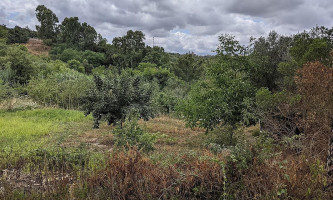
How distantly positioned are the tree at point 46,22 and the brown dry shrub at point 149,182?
4667 centimetres

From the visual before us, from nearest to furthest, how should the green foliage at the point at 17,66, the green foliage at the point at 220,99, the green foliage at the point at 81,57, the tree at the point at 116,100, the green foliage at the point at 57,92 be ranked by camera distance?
the tree at the point at 116,100, the green foliage at the point at 220,99, the green foliage at the point at 57,92, the green foliage at the point at 17,66, the green foliage at the point at 81,57

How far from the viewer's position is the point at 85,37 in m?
40.6

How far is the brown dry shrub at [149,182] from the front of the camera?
2.84 metres

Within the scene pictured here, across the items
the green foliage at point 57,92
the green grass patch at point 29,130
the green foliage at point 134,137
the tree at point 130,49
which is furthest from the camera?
the tree at point 130,49

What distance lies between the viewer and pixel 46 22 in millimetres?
42844

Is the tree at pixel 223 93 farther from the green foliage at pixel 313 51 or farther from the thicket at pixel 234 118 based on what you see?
Answer: the green foliage at pixel 313 51

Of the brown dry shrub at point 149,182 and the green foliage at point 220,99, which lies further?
the green foliage at point 220,99

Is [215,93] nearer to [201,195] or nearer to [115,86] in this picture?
[115,86]

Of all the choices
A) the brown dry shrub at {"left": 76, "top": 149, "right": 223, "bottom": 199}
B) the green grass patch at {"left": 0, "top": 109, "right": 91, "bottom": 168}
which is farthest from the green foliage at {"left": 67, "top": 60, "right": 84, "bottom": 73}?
the brown dry shrub at {"left": 76, "top": 149, "right": 223, "bottom": 199}

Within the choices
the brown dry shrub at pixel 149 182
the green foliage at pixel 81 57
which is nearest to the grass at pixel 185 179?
the brown dry shrub at pixel 149 182

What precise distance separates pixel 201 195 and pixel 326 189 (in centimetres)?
148

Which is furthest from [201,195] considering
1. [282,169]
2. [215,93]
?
[215,93]

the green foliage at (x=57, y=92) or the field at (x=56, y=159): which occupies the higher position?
the green foliage at (x=57, y=92)

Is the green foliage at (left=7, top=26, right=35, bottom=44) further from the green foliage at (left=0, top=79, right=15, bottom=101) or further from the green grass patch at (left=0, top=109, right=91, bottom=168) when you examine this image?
the green grass patch at (left=0, top=109, right=91, bottom=168)
